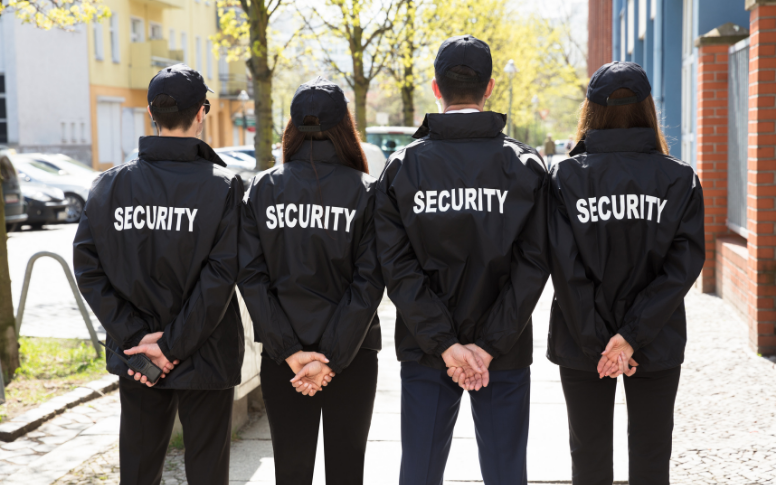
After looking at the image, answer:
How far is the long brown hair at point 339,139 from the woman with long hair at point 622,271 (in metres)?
0.78

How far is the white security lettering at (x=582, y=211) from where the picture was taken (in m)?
3.11

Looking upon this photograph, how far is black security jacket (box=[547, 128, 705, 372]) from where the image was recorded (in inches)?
122

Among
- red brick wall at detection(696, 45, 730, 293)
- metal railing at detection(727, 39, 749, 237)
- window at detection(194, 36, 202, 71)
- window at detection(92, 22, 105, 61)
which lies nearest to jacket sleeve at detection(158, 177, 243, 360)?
metal railing at detection(727, 39, 749, 237)

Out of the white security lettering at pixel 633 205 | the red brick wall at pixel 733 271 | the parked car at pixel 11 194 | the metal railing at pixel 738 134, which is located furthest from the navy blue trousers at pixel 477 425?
the parked car at pixel 11 194

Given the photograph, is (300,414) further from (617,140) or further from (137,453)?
(617,140)

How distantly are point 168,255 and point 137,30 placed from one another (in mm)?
34957

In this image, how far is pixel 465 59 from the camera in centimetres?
314

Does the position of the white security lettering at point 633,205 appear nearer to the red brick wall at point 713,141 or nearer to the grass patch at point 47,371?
the grass patch at point 47,371

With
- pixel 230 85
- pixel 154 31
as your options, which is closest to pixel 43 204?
pixel 154 31

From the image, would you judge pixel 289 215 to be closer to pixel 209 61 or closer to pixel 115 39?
pixel 115 39

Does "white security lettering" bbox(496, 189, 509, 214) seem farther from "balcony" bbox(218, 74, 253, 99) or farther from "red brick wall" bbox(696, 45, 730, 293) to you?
"balcony" bbox(218, 74, 253, 99)

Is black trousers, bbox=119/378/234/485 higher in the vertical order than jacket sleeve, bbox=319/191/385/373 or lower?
lower

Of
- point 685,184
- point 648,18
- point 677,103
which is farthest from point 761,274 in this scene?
point 648,18

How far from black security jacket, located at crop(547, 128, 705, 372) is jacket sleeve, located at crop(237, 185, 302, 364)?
41.6 inches
